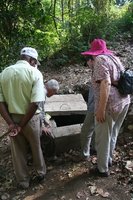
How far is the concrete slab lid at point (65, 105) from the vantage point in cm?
538

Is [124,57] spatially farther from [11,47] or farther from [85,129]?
[85,129]

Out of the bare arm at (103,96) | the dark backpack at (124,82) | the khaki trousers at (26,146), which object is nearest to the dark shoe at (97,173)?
the khaki trousers at (26,146)

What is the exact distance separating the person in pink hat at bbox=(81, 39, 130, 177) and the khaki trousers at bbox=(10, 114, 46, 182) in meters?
0.71

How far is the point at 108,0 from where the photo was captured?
35.2 ft

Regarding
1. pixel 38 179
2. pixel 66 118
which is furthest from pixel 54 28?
pixel 38 179

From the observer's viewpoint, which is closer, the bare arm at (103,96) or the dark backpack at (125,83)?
the bare arm at (103,96)

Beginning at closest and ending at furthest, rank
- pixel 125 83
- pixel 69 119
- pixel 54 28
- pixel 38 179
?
1. pixel 125 83
2. pixel 38 179
3. pixel 69 119
4. pixel 54 28

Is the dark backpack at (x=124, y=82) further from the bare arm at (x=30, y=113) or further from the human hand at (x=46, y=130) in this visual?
the human hand at (x=46, y=130)

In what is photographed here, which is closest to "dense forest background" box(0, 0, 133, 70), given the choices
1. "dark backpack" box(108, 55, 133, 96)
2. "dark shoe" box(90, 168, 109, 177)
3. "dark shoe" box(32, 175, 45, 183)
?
"dark shoe" box(32, 175, 45, 183)

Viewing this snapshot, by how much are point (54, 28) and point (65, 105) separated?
4.87m

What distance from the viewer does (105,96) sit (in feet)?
12.5

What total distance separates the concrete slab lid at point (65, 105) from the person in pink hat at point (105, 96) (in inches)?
46.7

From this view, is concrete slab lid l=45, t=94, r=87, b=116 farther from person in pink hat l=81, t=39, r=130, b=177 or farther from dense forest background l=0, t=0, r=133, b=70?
dense forest background l=0, t=0, r=133, b=70

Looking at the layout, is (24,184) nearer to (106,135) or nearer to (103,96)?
(106,135)
